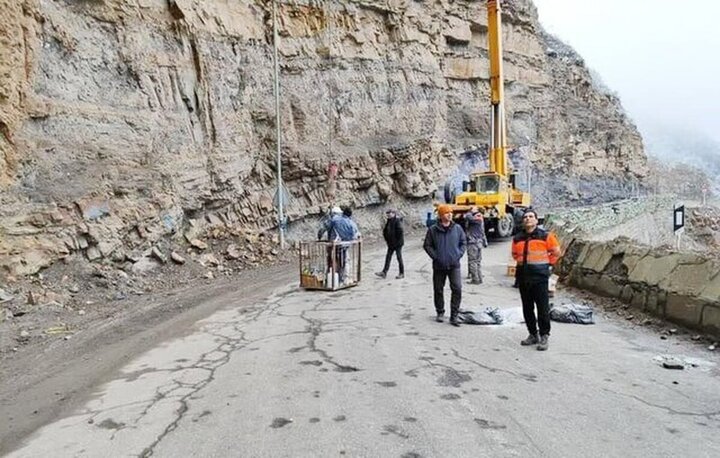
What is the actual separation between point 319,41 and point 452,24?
12.5m

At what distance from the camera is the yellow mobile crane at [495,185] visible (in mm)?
20312

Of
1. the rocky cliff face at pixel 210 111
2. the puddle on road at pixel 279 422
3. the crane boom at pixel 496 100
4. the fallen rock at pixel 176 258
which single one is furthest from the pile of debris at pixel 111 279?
the crane boom at pixel 496 100

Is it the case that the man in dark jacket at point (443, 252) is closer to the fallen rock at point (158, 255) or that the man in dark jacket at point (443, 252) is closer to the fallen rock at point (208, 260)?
the fallen rock at point (158, 255)

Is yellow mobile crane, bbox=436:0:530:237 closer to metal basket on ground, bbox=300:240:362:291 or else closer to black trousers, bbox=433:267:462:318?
metal basket on ground, bbox=300:240:362:291

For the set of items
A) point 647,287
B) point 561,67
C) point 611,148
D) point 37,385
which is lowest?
point 37,385

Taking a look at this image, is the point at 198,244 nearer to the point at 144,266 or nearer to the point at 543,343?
the point at 144,266

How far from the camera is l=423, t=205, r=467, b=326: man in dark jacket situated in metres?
8.56

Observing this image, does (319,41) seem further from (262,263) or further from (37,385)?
(37,385)

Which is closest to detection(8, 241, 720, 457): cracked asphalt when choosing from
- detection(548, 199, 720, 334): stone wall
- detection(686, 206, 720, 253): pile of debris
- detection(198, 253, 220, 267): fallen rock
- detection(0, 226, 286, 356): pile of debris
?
detection(548, 199, 720, 334): stone wall

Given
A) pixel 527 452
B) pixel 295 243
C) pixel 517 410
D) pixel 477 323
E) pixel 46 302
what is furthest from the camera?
pixel 295 243

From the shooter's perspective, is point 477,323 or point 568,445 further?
point 477,323

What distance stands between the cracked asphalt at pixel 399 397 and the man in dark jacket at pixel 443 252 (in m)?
0.48

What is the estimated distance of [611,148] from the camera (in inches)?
1656

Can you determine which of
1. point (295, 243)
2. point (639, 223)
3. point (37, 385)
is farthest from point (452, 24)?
point (37, 385)
